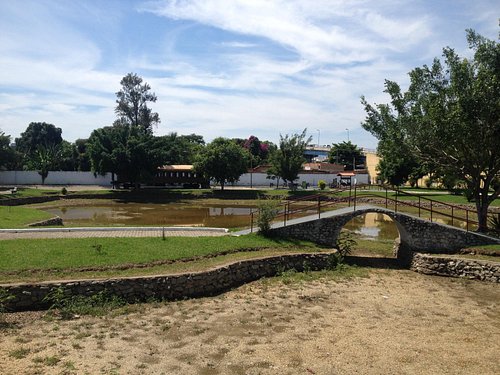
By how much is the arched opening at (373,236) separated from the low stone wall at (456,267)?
2.46 meters

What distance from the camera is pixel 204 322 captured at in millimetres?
11305

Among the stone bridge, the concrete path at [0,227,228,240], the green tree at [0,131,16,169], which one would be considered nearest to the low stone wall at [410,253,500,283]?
the stone bridge

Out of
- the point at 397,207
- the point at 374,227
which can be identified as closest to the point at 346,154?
the point at 397,207

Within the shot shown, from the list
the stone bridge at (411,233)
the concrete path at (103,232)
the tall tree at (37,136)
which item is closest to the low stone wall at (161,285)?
the stone bridge at (411,233)

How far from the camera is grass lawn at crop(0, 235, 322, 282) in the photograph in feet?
43.3

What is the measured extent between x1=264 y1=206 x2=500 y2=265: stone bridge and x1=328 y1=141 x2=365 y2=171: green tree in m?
71.2

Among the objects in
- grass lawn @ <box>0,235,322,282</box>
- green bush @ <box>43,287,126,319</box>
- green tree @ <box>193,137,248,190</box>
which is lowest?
green bush @ <box>43,287,126,319</box>

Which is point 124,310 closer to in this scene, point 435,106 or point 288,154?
point 435,106

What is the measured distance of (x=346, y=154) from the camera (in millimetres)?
91312

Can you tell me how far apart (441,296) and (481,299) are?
4.08ft

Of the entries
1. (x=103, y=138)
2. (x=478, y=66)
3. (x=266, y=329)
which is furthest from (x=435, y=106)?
(x=103, y=138)

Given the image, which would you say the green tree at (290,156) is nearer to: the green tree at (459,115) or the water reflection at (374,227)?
the water reflection at (374,227)

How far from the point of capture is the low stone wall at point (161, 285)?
11.8 m

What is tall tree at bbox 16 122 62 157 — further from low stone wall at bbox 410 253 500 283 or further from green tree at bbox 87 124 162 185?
low stone wall at bbox 410 253 500 283
